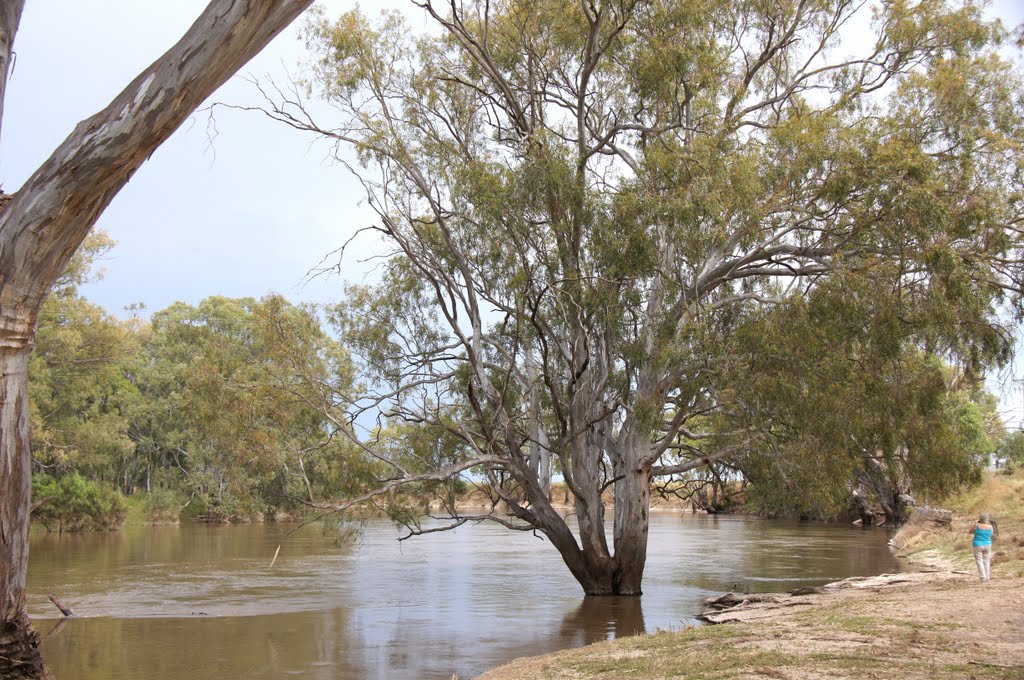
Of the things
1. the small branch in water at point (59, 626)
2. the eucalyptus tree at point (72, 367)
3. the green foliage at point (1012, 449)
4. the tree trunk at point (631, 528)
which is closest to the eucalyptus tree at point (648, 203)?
the tree trunk at point (631, 528)

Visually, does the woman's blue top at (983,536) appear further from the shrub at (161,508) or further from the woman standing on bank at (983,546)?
the shrub at (161,508)

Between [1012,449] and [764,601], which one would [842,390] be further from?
[1012,449]

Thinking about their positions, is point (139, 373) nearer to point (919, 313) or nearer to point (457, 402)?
point (457, 402)

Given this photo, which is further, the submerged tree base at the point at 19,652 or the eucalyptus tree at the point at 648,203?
the eucalyptus tree at the point at 648,203

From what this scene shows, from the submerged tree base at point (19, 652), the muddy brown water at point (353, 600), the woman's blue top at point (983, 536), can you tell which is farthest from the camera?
the woman's blue top at point (983, 536)

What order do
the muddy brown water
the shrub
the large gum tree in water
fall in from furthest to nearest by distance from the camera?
the shrub, the muddy brown water, the large gum tree in water

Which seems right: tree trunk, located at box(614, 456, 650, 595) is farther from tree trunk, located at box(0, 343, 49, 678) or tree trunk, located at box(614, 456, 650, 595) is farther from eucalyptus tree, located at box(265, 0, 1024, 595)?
tree trunk, located at box(0, 343, 49, 678)

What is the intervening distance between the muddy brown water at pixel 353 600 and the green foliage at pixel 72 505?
1.33 m

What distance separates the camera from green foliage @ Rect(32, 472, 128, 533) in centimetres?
2917

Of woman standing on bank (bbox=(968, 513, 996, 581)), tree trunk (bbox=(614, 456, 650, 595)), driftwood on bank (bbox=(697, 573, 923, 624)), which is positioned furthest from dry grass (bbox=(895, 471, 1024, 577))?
tree trunk (bbox=(614, 456, 650, 595))

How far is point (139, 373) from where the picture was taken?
42906mm

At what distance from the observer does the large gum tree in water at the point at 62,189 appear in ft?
17.1

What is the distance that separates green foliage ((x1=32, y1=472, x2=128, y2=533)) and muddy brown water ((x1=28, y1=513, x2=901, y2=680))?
1328 mm

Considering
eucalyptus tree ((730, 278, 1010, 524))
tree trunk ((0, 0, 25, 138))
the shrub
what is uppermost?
tree trunk ((0, 0, 25, 138))
